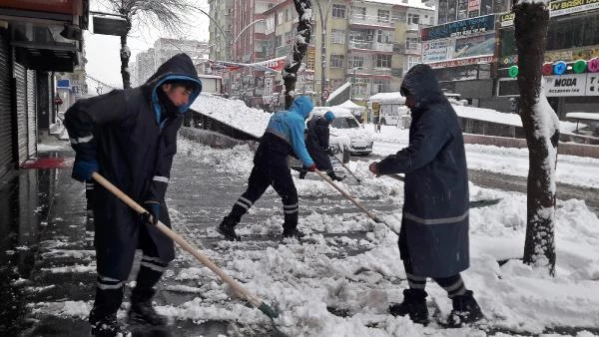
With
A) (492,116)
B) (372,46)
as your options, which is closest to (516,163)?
(492,116)

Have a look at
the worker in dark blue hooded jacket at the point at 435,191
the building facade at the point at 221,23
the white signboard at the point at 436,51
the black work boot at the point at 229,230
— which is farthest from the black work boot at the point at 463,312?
the building facade at the point at 221,23

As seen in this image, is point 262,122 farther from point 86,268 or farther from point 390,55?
point 390,55

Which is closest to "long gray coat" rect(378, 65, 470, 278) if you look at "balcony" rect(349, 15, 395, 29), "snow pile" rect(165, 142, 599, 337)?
"snow pile" rect(165, 142, 599, 337)

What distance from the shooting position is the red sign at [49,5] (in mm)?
7184

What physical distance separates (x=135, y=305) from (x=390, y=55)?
54189 mm

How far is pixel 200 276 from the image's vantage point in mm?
4625

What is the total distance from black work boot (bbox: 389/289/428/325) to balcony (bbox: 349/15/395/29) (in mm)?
51889

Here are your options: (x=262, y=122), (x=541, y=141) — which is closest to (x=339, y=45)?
(x=262, y=122)

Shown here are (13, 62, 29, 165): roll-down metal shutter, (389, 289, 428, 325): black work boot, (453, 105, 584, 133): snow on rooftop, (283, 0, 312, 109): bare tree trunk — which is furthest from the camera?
(453, 105, 584, 133): snow on rooftop

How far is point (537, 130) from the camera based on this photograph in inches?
179

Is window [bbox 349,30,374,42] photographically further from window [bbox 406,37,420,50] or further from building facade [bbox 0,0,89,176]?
building facade [bbox 0,0,89,176]

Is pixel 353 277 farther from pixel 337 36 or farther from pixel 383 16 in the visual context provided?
pixel 383 16

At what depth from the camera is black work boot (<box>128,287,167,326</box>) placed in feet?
11.8

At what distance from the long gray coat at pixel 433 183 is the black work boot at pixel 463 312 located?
264 mm
